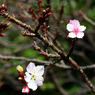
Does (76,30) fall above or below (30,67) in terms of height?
above

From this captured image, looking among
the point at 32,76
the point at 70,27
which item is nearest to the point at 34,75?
the point at 32,76

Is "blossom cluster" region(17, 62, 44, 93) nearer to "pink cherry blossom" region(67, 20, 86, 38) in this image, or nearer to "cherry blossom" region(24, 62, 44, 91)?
"cherry blossom" region(24, 62, 44, 91)

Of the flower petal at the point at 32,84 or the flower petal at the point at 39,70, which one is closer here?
the flower petal at the point at 32,84

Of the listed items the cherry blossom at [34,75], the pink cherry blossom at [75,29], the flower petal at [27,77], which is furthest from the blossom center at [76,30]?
the flower petal at [27,77]

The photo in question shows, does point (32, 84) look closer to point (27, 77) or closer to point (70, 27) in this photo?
point (27, 77)

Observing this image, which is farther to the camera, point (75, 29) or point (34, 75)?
point (34, 75)

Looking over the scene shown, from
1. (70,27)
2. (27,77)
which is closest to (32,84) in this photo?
(27,77)

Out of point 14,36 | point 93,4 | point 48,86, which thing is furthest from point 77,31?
point 14,36

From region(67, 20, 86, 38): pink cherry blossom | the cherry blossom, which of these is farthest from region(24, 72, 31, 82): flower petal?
region(67, 20, 86, 38): pink cherry blossom

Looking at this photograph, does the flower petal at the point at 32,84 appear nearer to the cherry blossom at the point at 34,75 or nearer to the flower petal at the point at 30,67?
the cherry blossom at the point at 34,75
